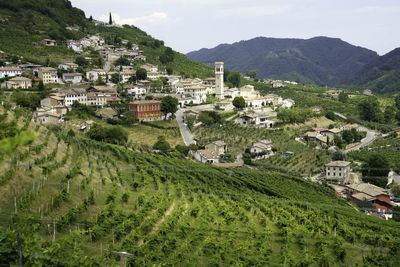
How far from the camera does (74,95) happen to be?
49.9 m

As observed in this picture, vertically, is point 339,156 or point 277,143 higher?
point 277,143

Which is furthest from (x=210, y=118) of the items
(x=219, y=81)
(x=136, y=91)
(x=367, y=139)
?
(x=367, y=139)

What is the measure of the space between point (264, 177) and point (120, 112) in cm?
2443

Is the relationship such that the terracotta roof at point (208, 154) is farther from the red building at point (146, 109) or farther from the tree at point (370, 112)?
the tree at point (370, 112)

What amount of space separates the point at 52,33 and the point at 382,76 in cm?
12113

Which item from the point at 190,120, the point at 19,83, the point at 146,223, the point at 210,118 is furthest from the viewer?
the point at 210,118

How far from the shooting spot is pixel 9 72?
5394 centimetres

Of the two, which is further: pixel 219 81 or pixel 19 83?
pixel 219 81

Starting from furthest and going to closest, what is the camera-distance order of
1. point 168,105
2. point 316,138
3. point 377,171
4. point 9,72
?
point 9,72
point 316,138
point 168,105
point 377,171

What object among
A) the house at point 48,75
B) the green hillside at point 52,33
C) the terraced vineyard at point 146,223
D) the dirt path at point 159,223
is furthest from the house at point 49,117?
the dirt path at point 159,223

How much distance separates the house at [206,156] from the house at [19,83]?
2835 centimetres

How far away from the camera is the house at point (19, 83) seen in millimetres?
50375

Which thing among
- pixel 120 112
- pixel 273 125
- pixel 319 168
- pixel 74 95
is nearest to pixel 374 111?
pixel 273 125

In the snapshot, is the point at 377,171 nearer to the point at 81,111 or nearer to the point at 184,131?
the point at 184,131
